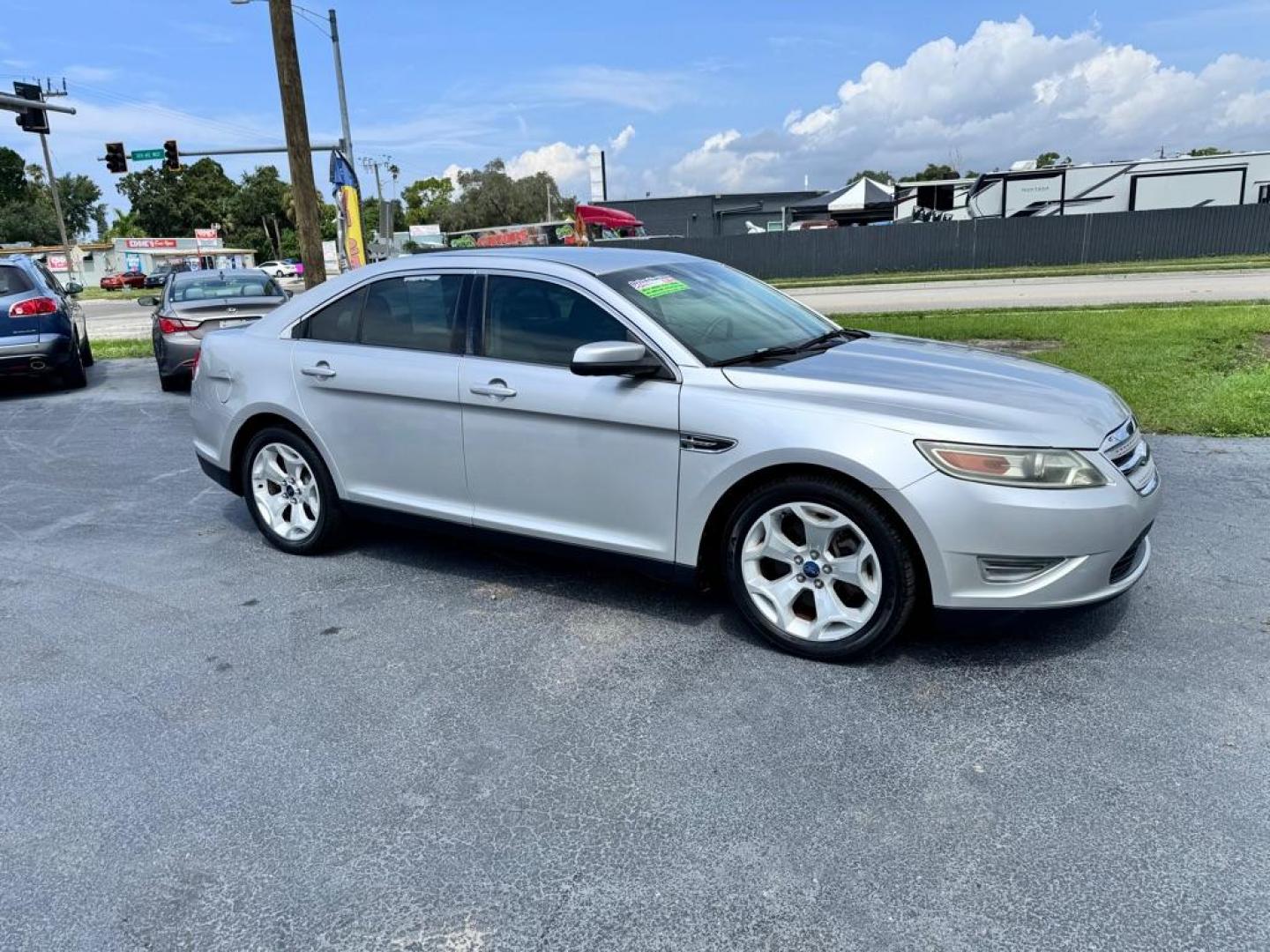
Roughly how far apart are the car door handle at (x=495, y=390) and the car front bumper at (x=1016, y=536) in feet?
5.82

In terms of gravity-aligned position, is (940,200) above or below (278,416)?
above

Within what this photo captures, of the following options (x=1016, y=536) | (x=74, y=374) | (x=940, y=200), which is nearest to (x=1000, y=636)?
(x=1016, y=536)

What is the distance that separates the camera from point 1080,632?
391 centimetres

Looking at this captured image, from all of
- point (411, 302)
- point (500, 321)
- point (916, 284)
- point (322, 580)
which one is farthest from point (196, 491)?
point (916, 284)

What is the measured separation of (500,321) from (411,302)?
23.3 inches

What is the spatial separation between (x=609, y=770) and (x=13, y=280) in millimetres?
11316

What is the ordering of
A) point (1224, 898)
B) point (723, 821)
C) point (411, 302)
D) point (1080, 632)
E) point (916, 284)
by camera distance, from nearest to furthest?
point (1224, 898), point (723, 821), point (1080, 632), point (411, 302), point (916, 284)

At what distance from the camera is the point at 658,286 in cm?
443

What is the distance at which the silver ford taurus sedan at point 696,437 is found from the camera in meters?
3.43

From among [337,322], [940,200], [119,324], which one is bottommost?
[119,324]

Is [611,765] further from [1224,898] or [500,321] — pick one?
[500,321]

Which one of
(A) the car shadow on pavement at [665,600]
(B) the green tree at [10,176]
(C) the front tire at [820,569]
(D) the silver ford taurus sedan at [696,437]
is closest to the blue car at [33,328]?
(A) the car shadow on pavement at [665,600]

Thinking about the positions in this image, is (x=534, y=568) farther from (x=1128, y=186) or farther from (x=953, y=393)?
(x=1128, y=186)

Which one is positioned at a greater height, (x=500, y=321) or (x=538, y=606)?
(x=500, y=321)
